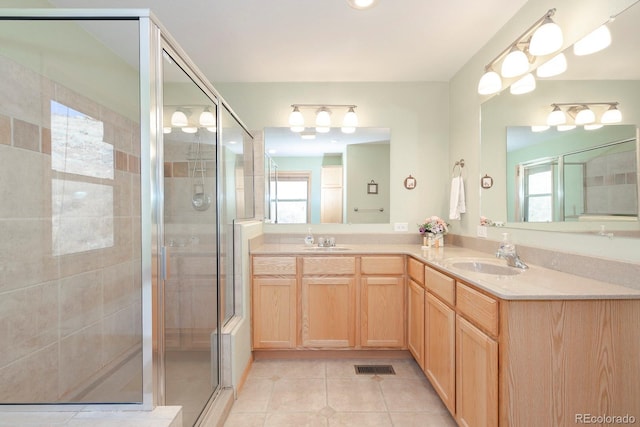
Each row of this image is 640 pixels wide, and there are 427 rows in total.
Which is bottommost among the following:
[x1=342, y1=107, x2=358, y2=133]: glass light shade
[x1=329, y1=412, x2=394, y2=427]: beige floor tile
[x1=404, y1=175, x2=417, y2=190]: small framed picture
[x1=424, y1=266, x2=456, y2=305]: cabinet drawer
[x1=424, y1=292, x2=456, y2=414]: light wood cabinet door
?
[x1=329, y1=412, x2=394, y2=427]: beige floor tile

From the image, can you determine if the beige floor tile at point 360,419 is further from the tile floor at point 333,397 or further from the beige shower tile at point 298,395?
the beige shower tile at point 298,395

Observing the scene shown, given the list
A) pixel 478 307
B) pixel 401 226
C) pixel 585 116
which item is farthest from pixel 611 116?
pixel 401 226

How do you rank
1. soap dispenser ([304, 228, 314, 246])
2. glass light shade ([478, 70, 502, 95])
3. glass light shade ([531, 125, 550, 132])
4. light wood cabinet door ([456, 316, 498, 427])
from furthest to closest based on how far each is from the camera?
soap dispenser ([304, 228, 314, 246]) → glass light shade ([478, 70, 502, 95]) → glass light shade ([531, 125, 550, 132]) → light wood cabinet door ([456, 316, 498, 427])

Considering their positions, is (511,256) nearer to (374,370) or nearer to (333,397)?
(374,370)

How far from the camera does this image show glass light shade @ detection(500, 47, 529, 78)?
1868 mm

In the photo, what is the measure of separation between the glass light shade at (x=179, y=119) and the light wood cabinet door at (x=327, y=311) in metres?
1.47

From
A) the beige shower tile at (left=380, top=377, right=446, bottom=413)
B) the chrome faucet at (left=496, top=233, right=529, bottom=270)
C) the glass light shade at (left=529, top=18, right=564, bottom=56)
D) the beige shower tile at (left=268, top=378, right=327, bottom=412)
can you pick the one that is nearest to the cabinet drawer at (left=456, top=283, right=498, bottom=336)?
the chrome faucet at (left=496, top=233, right=529, bottom=270)

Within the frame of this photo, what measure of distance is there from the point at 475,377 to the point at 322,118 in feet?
7.68

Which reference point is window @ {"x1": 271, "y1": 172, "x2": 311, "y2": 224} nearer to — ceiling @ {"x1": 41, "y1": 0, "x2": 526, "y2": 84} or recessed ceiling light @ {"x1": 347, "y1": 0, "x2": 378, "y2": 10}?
ceiling @ {"x1": 41, "y1": 0, "x2": 526, "y2": 84}

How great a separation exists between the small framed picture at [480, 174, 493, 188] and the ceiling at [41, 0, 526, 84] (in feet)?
3.31

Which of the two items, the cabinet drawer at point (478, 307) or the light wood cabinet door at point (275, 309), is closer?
the cabinet drawer at point (478, 307)

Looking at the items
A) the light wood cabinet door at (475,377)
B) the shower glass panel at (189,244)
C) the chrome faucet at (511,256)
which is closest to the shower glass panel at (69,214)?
the shower glass panel at (189,244)

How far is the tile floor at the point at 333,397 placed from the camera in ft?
6.00

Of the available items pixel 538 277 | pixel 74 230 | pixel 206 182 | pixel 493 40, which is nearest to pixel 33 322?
pixel 74 230
